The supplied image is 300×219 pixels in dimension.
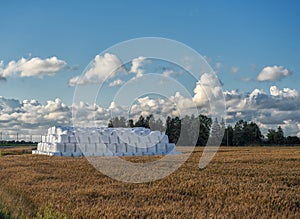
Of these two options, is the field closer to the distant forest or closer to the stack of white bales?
the stack of white bales

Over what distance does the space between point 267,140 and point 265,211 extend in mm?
96934

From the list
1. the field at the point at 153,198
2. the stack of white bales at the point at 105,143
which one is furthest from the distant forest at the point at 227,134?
the field at the point at 153,198

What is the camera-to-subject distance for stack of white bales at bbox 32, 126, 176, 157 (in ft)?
130

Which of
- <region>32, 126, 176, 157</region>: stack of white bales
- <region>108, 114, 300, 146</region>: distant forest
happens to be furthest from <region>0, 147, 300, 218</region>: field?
<region>108, 114, 300, 146</region>: distant forest

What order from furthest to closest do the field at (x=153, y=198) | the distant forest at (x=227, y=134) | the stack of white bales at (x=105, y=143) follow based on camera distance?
the distant forest at (x=227, y=134), the stack of white bales at (x=105, y=143), the field at (x=153, y=198)

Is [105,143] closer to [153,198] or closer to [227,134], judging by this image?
[153,198]

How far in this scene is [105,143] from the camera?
40.2m

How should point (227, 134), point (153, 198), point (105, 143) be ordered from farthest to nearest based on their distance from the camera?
1. point (227, 134)
2. point (105, 143)
3. point (153, 198)

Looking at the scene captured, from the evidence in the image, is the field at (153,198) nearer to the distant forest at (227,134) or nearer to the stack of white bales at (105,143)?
the stack of white bales at (105,143)

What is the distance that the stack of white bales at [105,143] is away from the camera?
39.6 m

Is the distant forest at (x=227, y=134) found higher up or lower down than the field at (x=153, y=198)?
higher up

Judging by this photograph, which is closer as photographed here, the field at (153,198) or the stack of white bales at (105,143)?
the field at (153,198)

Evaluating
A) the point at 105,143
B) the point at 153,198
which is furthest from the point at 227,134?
the point at 153,198

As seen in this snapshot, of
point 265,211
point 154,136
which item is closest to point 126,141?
point 154,136
